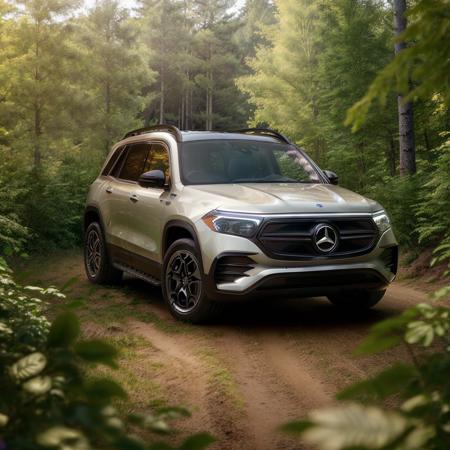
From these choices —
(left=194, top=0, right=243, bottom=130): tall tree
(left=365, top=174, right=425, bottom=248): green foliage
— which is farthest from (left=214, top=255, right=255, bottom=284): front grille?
(left=194, top=0, right=243, bottom=130): tall tree

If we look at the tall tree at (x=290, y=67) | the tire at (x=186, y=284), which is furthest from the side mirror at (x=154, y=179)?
the tall tree at (x=290, y=67)

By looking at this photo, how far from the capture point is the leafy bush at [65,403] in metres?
1.26

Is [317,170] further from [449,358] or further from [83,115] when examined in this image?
[83,115]

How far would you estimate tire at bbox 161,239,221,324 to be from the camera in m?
6.31

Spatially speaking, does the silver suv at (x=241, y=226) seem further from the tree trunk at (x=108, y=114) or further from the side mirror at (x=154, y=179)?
the tree trunk at (x=108, y=114)

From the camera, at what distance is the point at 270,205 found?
606 centimetres

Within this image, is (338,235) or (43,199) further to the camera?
(43,199)

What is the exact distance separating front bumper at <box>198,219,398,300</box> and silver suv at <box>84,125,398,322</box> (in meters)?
0.01

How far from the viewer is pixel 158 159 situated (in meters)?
7.70

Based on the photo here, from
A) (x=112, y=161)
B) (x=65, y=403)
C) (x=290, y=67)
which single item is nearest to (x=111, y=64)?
(x=290, y=67)

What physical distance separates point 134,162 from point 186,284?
2487 mm

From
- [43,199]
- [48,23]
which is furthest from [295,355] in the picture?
[48,23]

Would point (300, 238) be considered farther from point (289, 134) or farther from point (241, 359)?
point (289, 134)

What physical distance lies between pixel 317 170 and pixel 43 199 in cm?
742
